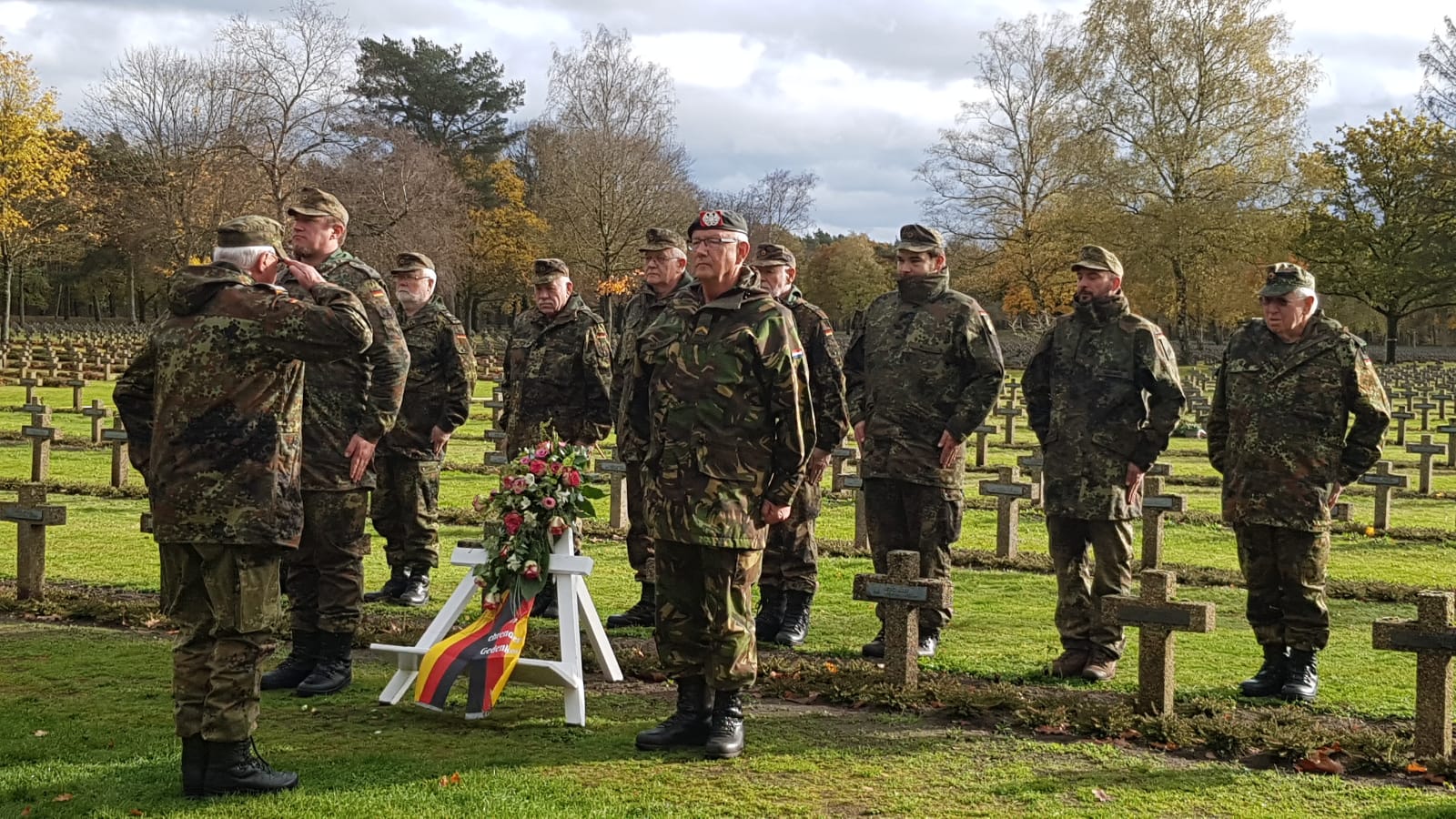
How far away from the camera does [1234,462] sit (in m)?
6.91

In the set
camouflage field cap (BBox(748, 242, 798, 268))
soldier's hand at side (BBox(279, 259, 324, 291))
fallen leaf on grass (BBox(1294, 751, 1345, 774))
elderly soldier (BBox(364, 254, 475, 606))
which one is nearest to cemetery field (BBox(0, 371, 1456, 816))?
fallen leaf on grass (BBox(1294, 751, 1345, 774))

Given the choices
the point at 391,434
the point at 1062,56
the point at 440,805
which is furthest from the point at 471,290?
the point at 440,805

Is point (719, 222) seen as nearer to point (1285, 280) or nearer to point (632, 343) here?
point (632, 343)

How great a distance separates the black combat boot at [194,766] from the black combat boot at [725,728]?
6.64 feet

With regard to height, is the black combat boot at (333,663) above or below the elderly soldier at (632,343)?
below

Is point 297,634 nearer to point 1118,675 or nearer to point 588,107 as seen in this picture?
point 1118,675

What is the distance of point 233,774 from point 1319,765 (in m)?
4.42

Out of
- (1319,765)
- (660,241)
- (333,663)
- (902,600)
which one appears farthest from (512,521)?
(1319,765)

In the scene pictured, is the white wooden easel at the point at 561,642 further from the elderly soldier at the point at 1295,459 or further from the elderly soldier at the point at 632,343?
the elderly soldier at the point at 1295,459

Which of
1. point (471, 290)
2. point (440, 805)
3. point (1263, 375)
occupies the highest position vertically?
point (471, 290)

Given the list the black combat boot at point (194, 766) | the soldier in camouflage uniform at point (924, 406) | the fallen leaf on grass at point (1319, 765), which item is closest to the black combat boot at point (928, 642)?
the soldier in camouflage uniform at point (924, 406)

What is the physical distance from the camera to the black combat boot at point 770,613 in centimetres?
789

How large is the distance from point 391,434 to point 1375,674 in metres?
6.37

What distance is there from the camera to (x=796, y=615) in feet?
26.0
